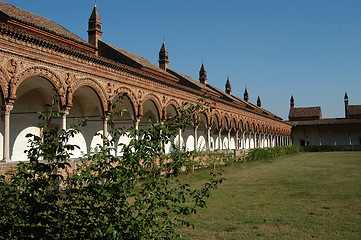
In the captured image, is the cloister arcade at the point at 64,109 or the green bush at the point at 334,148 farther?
the green bush at the point at 334,148

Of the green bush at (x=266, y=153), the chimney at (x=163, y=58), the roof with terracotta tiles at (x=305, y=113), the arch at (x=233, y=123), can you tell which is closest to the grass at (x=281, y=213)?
the green bush at (x=266, y=153)

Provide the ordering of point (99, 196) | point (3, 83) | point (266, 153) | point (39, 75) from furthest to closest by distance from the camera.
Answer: point (266, 153) < point (39, 75) < point (3, 83) < point (99, 196)

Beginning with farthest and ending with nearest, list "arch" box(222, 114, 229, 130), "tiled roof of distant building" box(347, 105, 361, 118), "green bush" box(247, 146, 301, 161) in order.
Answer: "tiled roof of distant building" box(347, 105, 361, 118) → "arch" box(222, 114, 229, 130) → "green bush" box(247, 146, 301, 161)

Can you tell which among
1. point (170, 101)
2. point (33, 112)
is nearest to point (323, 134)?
point (170, 101)

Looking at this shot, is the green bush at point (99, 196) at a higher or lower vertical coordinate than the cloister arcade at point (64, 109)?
lower

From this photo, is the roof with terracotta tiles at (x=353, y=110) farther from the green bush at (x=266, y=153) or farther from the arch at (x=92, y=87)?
the arch at (x=92, y=87)

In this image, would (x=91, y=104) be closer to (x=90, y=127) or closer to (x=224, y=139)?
(x=90, y=127)

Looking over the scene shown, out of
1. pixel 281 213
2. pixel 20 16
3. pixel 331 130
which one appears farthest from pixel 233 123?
pixel 331 130

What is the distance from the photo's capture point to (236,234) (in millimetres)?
6527

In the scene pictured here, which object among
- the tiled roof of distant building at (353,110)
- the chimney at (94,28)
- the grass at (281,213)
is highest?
the chimney at (94,28)

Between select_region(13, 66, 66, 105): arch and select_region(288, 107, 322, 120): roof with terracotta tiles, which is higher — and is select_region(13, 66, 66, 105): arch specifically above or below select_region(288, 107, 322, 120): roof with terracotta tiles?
below

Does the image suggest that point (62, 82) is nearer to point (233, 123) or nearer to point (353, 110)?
point (233, 123)

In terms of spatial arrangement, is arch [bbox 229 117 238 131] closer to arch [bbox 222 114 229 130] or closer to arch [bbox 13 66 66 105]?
arch [bbox 222 114 229 130]

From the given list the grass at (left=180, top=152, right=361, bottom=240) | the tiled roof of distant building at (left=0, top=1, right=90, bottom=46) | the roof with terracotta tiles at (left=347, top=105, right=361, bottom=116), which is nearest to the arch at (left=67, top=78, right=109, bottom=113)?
the tiled roof of distant building at (left=0, top=1, right=90, bottom=46)
